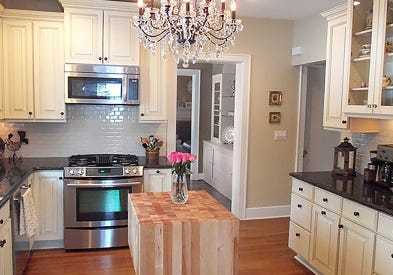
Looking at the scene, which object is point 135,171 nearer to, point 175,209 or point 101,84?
point 101,84

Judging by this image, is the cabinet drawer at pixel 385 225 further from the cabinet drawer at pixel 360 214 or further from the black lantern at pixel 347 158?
the black lantern at pixel 347 158

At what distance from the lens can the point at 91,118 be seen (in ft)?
15.4

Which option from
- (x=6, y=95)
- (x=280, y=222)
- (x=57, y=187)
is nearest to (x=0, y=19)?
(x=6, y=95)

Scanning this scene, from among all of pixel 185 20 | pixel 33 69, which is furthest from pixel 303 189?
pixel 33 69

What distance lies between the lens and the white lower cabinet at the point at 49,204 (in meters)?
4.07

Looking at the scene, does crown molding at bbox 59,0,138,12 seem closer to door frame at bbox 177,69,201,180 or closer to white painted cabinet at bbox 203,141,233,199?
white painted cabinet at bbox 203,141,233,199

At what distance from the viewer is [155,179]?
433 centimetres

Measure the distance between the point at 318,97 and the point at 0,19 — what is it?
14.1 feet

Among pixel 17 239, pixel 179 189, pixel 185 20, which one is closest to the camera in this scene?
pixel 185 20

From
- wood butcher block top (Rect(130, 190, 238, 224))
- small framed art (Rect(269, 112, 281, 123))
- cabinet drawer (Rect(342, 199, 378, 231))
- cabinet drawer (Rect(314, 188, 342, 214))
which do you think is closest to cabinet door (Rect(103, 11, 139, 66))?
wood butcher block top (Rect(130, 190, 238, 224))

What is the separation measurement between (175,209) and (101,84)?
6.89 feet

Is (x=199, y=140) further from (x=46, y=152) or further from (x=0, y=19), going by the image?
(x=0, y=19)

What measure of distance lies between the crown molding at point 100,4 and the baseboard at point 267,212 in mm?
3122

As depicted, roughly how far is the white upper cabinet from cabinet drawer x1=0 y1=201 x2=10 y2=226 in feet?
6.25
